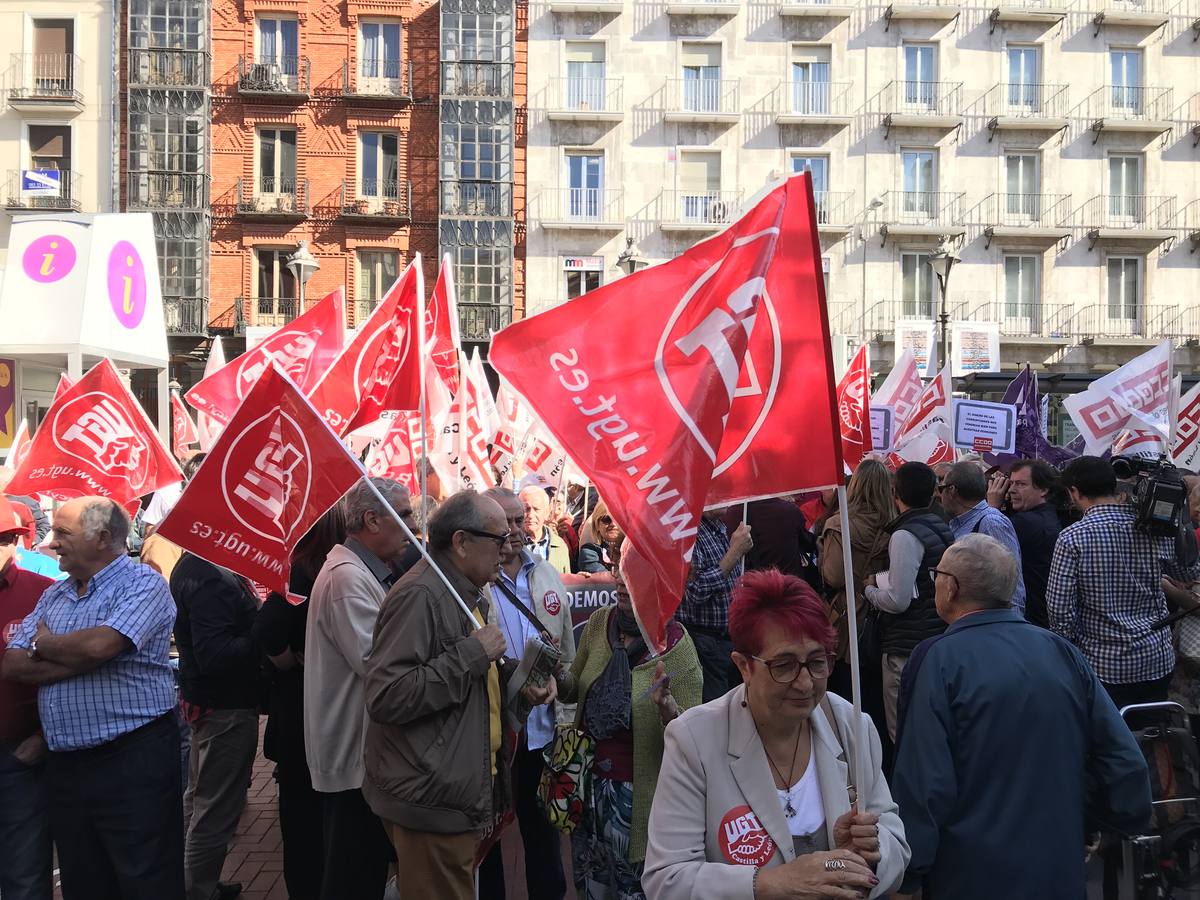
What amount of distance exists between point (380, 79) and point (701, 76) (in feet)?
30.8

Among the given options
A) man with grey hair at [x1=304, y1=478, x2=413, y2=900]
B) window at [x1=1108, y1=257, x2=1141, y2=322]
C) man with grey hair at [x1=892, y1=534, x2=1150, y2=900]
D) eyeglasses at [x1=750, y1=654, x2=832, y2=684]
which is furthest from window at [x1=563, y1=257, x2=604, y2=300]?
eyeglasses at [x1=750, y1=654, x2=832, y2=684]

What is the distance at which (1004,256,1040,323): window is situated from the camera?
30.9m

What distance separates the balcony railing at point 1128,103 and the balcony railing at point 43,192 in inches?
1156

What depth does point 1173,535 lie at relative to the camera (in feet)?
15.6

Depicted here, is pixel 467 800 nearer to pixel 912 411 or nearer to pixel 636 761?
pixel 636 761

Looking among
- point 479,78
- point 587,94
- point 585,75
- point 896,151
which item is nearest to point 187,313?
point 479,78

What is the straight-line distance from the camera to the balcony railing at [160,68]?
98.8 feet

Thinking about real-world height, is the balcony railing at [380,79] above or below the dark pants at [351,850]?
above

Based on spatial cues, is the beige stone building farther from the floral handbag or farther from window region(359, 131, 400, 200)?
the floral handbag

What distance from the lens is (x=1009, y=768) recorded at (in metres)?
3.06

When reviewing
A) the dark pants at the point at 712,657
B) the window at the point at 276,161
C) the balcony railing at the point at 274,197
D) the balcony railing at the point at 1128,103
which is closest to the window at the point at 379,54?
the window at the point at 276,161

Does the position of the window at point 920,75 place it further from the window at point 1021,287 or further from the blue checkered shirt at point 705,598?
the blue checkered shirt at point 705,598

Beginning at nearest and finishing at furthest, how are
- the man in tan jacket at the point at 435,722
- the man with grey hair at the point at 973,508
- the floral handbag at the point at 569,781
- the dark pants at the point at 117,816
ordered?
1. the man in tan jacket at the point at 435,722
2. the floral handbag at the point at 569,781
3. the dark pants at the point at 117,816
4. the man with grey hair at the point at 973,508

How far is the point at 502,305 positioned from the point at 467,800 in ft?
90.7
